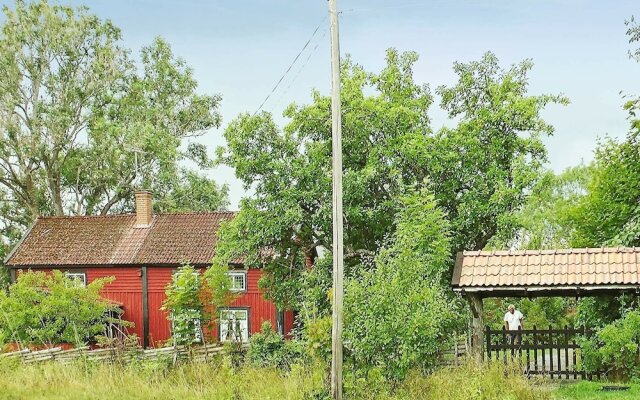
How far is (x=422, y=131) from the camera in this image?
77.0 ft

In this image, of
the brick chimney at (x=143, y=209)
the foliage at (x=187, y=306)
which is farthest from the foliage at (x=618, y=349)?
the brick chimney at (x=143, y=209)

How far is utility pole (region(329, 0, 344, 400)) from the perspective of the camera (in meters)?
13.8

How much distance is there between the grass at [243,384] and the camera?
13961 mm

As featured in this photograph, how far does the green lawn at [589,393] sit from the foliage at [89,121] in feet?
85.9

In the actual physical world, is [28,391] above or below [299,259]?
below

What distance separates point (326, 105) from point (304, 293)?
5233mm

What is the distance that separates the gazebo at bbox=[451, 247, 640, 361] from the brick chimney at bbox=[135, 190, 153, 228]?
65.9 ft

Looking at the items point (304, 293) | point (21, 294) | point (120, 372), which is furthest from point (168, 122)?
point (120, 372)

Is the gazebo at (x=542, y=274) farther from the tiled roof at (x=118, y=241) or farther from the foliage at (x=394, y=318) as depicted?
the tiled roof at (x=118, y=241)

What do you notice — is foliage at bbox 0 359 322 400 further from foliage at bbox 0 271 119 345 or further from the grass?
foliage at bbox 0 271 119 345

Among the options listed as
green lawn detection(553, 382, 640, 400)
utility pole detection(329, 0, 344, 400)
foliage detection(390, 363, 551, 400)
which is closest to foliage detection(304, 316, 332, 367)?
utility pole detection(329, 0, 344, 400)

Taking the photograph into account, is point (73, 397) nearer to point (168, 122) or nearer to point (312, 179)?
point (312, 179)

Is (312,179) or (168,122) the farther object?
(168,122)

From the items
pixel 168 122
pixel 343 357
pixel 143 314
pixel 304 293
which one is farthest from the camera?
pixel 168 122
